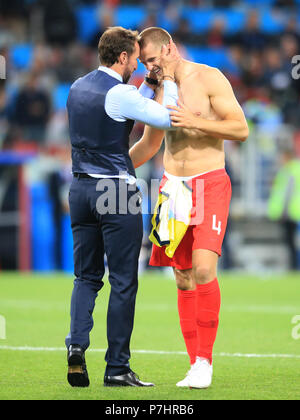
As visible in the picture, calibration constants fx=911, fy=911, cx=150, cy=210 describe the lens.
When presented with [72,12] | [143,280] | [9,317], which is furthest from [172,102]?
[72,12]

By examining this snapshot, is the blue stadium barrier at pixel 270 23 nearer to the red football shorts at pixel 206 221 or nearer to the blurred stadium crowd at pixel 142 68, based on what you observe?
the blurred stadium crowd at pixel 142 68

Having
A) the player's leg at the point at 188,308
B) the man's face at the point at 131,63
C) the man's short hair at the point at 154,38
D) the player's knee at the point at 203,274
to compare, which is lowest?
the player's leg at the point at 188,308

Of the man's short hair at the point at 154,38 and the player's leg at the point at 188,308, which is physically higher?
the man's short hair at the point at 154,38

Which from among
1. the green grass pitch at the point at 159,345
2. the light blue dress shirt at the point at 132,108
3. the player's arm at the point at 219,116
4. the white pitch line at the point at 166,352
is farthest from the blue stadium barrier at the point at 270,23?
the light blue dress shirt at the point at 132,108

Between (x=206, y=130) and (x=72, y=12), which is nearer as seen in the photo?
(x=206, y=130)

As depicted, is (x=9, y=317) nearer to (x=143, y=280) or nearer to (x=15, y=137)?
(x=143, y=280)

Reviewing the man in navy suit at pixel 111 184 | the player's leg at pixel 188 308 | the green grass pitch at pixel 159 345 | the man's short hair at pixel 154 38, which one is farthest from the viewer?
the player's leg at pixel 188 308

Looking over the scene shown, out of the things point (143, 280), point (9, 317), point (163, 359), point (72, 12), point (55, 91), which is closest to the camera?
point (163, 359)

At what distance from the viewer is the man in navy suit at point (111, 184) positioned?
591 centimetres

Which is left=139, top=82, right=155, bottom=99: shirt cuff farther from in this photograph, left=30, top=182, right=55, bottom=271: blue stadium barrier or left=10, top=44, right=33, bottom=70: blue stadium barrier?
left=10, top=44, right=33, bottom=70: blue stadium barrier

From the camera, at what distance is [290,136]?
55.8ft

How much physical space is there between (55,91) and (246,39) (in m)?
5.11

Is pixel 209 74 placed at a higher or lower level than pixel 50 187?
higher

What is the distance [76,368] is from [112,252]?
2.58 ft
